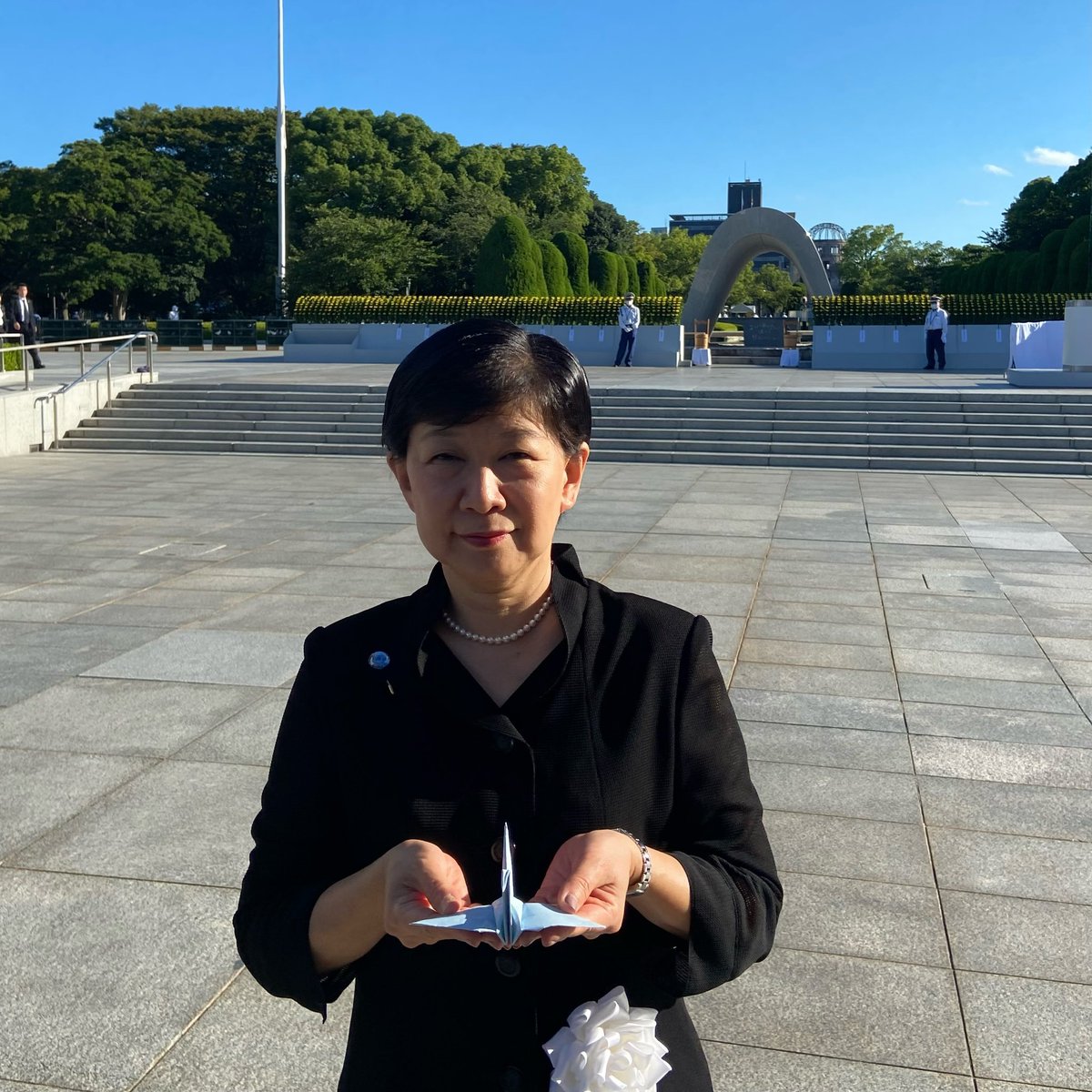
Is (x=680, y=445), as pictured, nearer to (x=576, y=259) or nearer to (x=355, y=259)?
(x=576, y=259)

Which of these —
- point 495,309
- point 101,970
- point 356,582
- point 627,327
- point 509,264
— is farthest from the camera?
point 509,264

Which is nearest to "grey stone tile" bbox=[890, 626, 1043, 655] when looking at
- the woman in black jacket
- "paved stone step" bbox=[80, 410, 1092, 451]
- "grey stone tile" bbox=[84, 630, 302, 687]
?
"grey stone tile" bbox=[84, 630, 302, 687]

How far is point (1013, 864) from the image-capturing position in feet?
12.6

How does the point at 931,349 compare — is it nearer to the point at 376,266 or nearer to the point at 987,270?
the point at 987,270

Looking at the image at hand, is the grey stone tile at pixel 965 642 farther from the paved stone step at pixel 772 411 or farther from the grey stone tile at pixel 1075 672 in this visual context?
the paved stone step at pixel 772 411

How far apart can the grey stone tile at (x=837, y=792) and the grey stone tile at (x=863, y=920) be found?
1.87 feet

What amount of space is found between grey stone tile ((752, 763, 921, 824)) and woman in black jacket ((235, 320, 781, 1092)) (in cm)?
284

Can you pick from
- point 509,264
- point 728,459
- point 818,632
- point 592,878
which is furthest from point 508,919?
point 509,264

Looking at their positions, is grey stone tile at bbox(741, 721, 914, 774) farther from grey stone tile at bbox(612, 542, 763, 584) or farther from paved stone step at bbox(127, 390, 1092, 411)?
paved stone step at bbox(127, 390, 1092, 411)

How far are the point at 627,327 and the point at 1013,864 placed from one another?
871 inches

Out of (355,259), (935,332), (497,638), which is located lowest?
(497,638)

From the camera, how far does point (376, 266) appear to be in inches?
1610

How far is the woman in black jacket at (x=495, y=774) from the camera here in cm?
146

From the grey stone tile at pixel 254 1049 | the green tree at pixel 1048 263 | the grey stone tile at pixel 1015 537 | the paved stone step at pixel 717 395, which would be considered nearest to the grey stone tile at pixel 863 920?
the grey stone tile at pixel 254 1049
